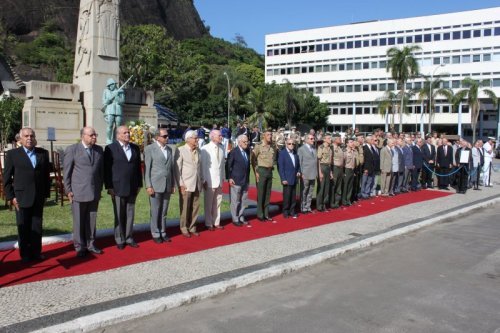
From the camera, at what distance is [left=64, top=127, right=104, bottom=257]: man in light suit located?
6598 mm

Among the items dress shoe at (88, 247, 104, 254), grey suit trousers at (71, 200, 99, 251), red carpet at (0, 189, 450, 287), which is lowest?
red carpet at (0, 189, 450, 287)

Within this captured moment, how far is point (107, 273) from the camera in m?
5.78

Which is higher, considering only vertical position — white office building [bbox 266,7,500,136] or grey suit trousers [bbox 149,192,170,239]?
white office building [bbox 266,7,500,136]

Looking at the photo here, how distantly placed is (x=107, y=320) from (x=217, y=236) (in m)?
3.90

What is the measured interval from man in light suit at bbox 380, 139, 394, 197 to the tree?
20.9m

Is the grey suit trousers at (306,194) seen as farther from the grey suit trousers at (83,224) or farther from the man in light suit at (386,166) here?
the grey suit trousers at (83,224)

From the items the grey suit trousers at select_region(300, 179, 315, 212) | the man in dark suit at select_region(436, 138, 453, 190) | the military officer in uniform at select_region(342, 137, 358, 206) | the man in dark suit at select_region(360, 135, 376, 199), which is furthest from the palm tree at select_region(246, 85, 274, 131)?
the grey suit trousers at select_region(300, 179, 315, 212)

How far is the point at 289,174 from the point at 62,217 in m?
4.79

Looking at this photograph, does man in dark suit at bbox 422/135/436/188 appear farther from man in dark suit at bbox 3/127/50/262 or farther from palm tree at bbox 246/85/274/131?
palm tree at bbox 246/85/274/131

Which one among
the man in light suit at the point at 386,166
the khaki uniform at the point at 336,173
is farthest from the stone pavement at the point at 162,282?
the man in light suit at the point at 386,166

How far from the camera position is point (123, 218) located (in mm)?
7152

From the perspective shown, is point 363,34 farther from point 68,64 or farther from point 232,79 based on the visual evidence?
point 68,64

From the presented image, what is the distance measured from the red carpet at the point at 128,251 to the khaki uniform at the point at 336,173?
1.13m

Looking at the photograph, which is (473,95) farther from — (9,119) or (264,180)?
(264,180)
